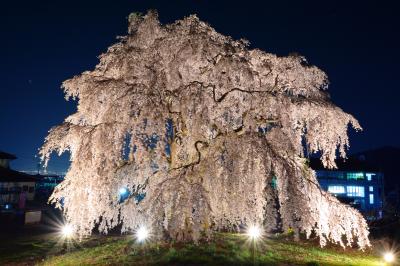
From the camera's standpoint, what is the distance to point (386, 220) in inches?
1086

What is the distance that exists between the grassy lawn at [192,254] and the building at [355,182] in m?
59.9

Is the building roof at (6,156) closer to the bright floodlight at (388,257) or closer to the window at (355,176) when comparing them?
the bright floodlight at (388,257)

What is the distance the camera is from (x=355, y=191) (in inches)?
3130

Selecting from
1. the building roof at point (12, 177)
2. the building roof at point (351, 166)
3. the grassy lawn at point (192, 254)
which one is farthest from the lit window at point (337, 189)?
the grassy lawn at point (192, 254)

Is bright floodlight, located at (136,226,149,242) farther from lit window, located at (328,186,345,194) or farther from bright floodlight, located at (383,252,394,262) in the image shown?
lit window, located at (328,186,345,194)

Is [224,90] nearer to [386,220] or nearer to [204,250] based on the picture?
[204,250]

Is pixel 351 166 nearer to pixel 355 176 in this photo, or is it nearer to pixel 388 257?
pixel 355 176

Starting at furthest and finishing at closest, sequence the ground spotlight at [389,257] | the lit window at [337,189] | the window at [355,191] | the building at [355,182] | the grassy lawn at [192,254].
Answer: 1. the window at [355,191]
2. the lit window at [337,189]
3. the building at [355,182]
4. the ground spotlight at [389,257]
5. the grassy lawn at [192,254]

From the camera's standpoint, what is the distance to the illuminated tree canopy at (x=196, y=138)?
1318 cm

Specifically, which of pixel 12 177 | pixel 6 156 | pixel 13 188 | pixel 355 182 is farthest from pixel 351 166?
pixel 6 156

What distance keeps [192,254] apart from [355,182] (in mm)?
72559

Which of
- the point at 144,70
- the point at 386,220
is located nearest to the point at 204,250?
the point at 144,70

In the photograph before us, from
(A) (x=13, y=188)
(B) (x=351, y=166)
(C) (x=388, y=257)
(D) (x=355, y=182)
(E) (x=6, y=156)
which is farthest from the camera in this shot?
(B) (x=351, y=166)

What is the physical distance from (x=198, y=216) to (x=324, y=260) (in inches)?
276
